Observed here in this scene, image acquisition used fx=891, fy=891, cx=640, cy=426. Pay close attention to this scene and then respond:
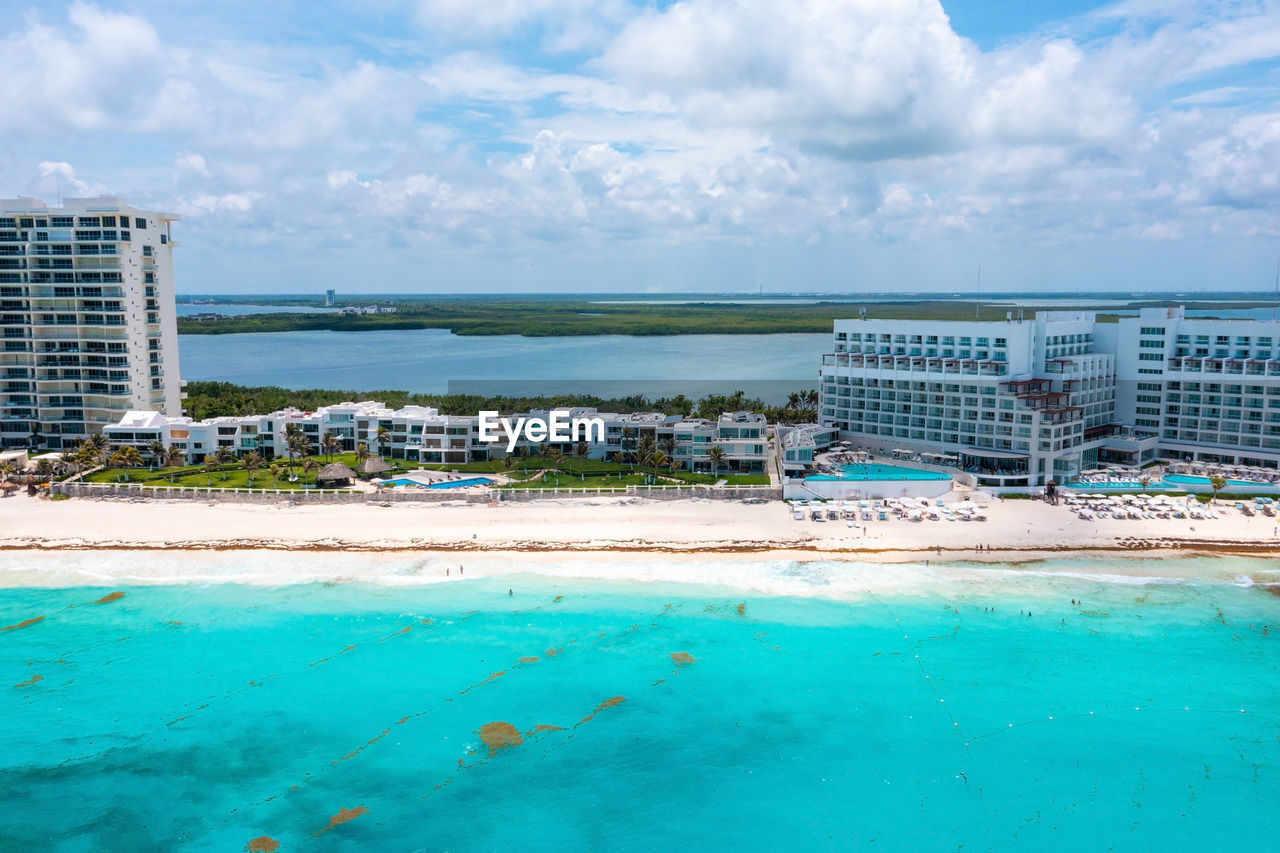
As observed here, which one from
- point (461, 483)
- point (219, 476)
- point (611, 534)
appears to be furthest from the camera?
point (219, 476)

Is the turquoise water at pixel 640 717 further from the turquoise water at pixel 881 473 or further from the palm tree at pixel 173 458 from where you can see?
the palm tree at pixel 173 458

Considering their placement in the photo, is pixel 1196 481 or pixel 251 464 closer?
pixel 1196 481

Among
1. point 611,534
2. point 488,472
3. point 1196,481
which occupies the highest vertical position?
Answer: point 1196,481

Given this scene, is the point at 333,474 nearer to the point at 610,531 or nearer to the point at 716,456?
the point at 610,531

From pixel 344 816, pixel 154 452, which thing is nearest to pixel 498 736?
pixel 344 816

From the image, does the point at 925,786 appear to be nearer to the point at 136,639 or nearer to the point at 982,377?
the point at 136,639

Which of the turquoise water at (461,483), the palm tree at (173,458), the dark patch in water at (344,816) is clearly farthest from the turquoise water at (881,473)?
the palm tree at (173,458)
